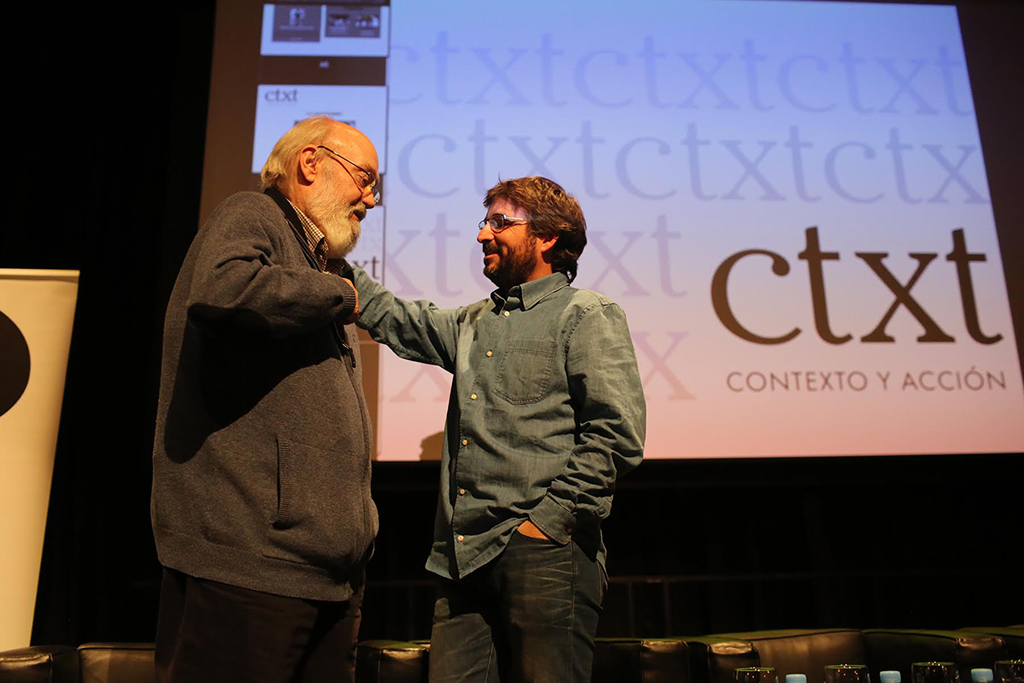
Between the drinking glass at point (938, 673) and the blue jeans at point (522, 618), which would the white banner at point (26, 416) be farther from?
the drinking glass at point (938, 673)

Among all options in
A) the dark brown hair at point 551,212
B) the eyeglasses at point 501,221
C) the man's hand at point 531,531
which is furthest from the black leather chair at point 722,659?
the eyeglasses at point 501,221

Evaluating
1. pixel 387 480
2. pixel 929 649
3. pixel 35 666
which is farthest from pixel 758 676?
pixel 35 666

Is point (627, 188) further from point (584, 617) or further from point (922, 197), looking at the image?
point (584, 617)

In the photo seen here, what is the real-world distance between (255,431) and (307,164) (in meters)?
0.52

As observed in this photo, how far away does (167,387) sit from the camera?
1.17 m

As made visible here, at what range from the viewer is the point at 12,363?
8.16 ft

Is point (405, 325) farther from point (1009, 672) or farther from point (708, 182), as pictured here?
point (708, 182)

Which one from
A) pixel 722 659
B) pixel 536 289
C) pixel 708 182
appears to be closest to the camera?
pixel 536 289

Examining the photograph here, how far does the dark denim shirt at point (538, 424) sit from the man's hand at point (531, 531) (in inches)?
0.4

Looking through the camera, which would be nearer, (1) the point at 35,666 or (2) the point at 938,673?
(2) the point at 938,673

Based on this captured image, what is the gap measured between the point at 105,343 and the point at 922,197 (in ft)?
10.5

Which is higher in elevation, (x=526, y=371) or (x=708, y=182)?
(x=708, y=182)

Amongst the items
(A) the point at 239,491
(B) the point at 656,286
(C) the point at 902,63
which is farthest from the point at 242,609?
(C) the point at 902,63

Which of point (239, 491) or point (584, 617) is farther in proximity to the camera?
point (584, 617)
